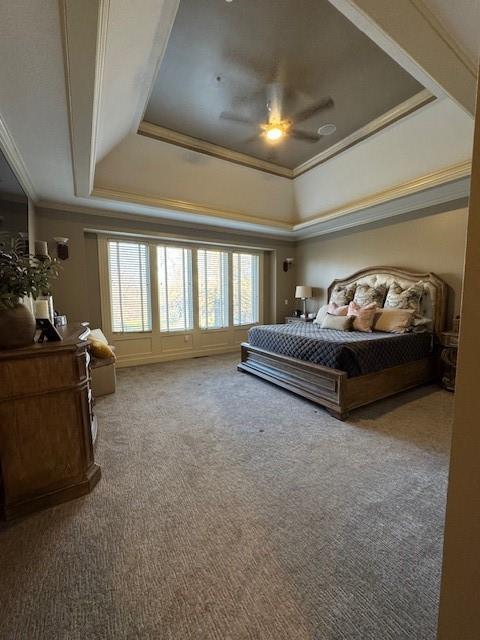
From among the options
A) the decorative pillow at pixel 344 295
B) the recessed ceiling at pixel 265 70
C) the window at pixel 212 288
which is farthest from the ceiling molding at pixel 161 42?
the decorative pillow at pixel 344 295

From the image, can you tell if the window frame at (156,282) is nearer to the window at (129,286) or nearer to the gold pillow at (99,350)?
the window at (129,286)

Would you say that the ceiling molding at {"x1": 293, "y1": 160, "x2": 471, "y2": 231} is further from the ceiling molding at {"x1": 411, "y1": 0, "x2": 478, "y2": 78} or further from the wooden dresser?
the wooden dresser

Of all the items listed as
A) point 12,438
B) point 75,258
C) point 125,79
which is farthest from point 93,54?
point 75,258

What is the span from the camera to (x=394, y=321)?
11.9 feet

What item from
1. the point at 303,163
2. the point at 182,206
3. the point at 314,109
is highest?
the point at 303,163

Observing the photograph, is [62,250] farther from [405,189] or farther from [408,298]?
[408,298]

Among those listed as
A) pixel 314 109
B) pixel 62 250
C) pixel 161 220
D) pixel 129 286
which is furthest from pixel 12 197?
pixel 314 109

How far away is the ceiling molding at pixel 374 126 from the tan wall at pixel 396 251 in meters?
1.42

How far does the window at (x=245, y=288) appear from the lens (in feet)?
A: 18.6

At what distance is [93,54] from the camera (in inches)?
56.2

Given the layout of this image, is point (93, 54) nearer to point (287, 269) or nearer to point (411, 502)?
point (411, 502)

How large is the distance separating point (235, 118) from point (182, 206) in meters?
1.58

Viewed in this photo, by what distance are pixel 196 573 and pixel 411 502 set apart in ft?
4.23

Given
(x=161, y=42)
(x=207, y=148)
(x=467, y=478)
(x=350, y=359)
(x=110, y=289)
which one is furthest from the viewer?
(x=110, y=289)
